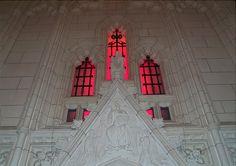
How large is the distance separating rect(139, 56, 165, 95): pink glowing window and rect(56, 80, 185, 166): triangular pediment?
1498 millimetres

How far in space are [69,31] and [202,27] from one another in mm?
4925

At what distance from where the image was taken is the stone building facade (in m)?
4.81

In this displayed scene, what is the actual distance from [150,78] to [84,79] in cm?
210

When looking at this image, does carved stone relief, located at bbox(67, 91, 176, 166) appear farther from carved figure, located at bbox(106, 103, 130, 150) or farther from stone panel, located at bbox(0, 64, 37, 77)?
stone panel, located at bbox(0, 64, 37, 77)

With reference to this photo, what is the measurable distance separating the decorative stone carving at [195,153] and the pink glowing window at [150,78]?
207 cm

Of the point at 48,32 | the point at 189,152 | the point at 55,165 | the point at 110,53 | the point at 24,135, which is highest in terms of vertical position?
the point at 48,32

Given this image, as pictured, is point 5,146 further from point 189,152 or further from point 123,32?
point 123,32

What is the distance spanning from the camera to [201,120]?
533cm

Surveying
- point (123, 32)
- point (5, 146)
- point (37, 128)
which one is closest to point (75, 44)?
point (123, 32)

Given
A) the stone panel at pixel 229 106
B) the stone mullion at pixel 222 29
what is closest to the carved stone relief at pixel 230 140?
the stone panel at pixel 229 106

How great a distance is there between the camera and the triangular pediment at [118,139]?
4.66 m

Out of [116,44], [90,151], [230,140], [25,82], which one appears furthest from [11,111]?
[230,140]

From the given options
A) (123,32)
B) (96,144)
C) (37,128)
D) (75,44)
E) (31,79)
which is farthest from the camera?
(123,32)

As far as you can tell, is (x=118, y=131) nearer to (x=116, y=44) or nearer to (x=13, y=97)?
(x=13, y=97)
